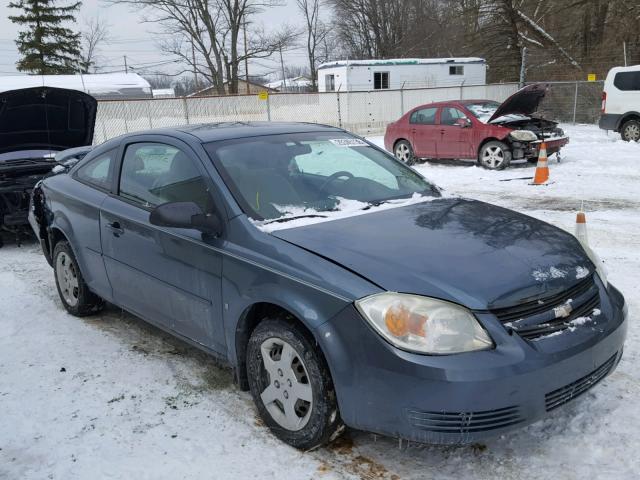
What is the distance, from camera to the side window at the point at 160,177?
3486 millimetres

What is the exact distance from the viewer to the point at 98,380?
3.76 m

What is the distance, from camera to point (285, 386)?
2896 millimetres

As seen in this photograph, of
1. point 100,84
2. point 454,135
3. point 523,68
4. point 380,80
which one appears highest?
point 100,84

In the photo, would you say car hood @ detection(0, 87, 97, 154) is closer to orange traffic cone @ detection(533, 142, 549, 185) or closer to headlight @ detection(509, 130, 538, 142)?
orange traffic cone @ detection(533, 142, 549, 185)

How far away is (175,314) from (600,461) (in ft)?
7.90

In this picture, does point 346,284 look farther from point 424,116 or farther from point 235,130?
point 424,116

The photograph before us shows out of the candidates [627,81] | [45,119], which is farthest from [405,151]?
[45,119]

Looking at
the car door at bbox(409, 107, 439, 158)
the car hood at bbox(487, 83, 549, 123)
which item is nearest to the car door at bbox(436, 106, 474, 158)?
the car door at bbox(409, 107, 439, 158)

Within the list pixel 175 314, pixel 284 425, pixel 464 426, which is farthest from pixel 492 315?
pixel 175 314

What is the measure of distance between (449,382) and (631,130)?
49.1ft

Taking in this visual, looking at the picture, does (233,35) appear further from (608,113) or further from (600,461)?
(600,461)

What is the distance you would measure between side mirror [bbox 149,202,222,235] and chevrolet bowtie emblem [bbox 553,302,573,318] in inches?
68.1

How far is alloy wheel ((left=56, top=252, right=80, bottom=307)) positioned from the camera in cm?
484

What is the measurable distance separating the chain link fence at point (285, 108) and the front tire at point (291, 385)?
58.2ft
